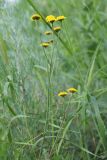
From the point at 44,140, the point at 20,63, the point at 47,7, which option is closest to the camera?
the point at 44,140

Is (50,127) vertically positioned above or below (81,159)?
above

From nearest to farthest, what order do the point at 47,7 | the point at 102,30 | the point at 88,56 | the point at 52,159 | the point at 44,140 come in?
1. the point at 52,159
2. the point at 44,140
3. the point at 102,30
4. the point at 88,56
5. the point at 47,7

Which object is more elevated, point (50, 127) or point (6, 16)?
point (6, 16)

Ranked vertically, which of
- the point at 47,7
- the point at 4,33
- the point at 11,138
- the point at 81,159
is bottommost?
the point at 81,159

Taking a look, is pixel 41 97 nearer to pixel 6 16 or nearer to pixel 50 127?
pixel 50 127

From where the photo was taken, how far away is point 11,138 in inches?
74.4

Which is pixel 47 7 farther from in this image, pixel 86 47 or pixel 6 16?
pixel 6 16

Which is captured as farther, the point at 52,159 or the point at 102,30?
the point at 102,30

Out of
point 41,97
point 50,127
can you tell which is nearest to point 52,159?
point 50,127

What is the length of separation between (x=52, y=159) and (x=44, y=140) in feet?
0.48

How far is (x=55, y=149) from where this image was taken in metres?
1.94

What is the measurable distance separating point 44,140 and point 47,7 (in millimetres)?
2828

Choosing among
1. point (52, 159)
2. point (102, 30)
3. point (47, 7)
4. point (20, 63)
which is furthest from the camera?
point (47, 7)

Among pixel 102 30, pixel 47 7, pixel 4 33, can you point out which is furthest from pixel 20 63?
pixel 47 7
